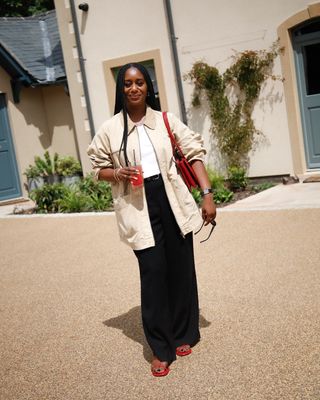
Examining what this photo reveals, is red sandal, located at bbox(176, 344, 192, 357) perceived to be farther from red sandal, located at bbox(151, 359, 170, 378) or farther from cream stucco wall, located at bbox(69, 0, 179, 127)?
cream stucco wall, located at bbox(69, 0, 179, 127)

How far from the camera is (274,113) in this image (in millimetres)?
9398

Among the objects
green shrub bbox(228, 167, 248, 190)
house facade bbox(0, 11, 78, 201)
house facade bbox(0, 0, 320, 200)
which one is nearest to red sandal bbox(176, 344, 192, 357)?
green shrub bbox(228, 167, 248, 190)

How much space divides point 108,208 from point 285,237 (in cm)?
445

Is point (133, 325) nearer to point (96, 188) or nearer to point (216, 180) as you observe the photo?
point (216, 180)

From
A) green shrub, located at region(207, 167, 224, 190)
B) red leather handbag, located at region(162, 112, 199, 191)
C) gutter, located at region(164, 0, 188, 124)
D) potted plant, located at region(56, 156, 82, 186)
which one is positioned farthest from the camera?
potted plant, located at region(56, 156, 82, 186)

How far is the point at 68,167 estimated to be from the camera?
12391mm

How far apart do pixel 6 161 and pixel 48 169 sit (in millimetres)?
1309

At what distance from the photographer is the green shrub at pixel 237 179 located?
9.38m

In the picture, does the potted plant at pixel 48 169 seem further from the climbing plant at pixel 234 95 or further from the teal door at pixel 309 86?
the teal door at pixel 309 86

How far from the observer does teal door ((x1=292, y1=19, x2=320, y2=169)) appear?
917 centimetres

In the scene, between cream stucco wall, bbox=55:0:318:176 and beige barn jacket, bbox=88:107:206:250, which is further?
cream stucco wall, bbox=55:0:318:176

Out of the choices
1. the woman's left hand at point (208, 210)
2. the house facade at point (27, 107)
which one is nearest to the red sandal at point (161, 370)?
the woman's left hand at point (208, 210)

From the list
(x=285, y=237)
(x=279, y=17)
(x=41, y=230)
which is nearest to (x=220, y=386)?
(x=285, y=237)

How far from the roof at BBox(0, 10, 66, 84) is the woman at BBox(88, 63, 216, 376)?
9.81m
